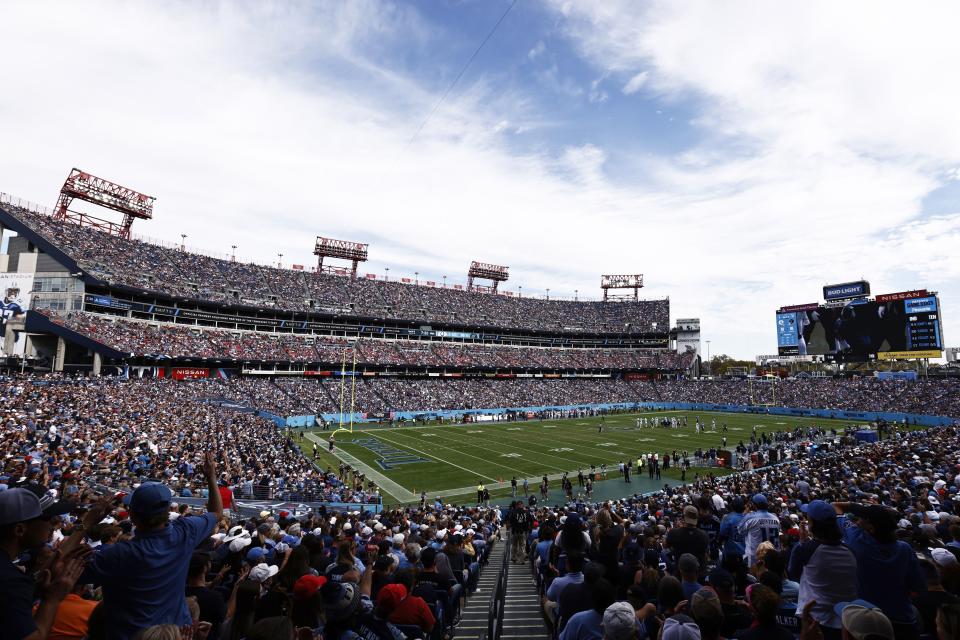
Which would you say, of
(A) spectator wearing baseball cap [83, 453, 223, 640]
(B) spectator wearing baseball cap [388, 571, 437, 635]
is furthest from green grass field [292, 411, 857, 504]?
(A) spectator wearing baseball cap [83, 453, 223, 640]

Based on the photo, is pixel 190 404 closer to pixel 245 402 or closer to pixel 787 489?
pixel 245 402

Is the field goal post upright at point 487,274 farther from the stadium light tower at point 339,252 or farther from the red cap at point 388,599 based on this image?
the red cap at point 388,599

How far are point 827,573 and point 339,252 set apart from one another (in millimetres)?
82215

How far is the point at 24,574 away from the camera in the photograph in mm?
2498

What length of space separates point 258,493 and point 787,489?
19.5 metres

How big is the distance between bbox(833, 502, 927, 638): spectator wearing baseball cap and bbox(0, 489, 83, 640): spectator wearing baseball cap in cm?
594

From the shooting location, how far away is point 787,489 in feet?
53.6

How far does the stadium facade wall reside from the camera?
46062mm

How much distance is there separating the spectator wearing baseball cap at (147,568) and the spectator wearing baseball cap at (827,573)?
191 inches

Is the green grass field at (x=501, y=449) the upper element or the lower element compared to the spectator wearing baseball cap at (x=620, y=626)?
lower

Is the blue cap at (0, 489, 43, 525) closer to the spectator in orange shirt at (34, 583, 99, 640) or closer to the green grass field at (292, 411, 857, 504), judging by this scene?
the spectator in orange shirt at (34, 583, 99, 640)

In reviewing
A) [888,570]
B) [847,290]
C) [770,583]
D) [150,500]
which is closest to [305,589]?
[150,500]

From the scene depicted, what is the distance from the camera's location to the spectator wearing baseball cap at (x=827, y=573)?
4.00 m

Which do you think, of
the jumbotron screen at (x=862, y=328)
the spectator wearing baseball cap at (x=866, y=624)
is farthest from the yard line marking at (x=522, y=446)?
the jumbotron screen at (x=862, y=328)
